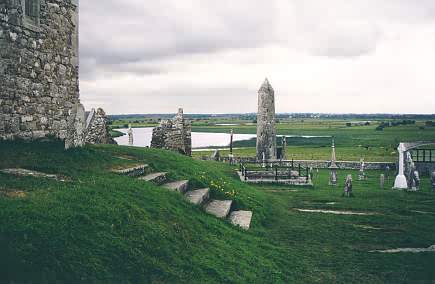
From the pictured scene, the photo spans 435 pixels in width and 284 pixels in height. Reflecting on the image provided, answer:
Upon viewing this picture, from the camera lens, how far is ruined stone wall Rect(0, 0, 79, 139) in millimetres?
9664

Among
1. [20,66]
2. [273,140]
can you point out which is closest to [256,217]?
[20,66]

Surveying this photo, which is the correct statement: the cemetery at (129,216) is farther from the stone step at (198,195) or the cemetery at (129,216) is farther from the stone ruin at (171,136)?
the stone ruin at (171,136)

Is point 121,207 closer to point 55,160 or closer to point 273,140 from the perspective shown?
point 55,160

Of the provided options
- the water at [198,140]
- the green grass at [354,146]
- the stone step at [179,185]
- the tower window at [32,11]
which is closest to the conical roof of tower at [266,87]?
the green grass at [354,146]

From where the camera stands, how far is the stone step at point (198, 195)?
35.7 ft

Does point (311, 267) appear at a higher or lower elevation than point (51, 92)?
lower

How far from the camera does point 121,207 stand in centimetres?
747

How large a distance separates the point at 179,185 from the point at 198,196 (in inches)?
25.4

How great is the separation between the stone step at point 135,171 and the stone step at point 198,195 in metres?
1.40

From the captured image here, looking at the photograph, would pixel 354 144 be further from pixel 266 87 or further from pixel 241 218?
pixel 241 218

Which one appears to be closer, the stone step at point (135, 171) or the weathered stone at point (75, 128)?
the stone step at point (135, 171)

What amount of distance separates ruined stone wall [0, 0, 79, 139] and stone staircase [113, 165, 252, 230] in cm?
237

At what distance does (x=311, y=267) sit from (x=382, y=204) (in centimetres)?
943

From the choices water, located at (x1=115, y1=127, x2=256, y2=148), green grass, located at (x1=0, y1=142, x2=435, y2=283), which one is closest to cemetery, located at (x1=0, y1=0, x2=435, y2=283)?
green grass, located at (x1=0, y1=142, x2=435, y2=283)
